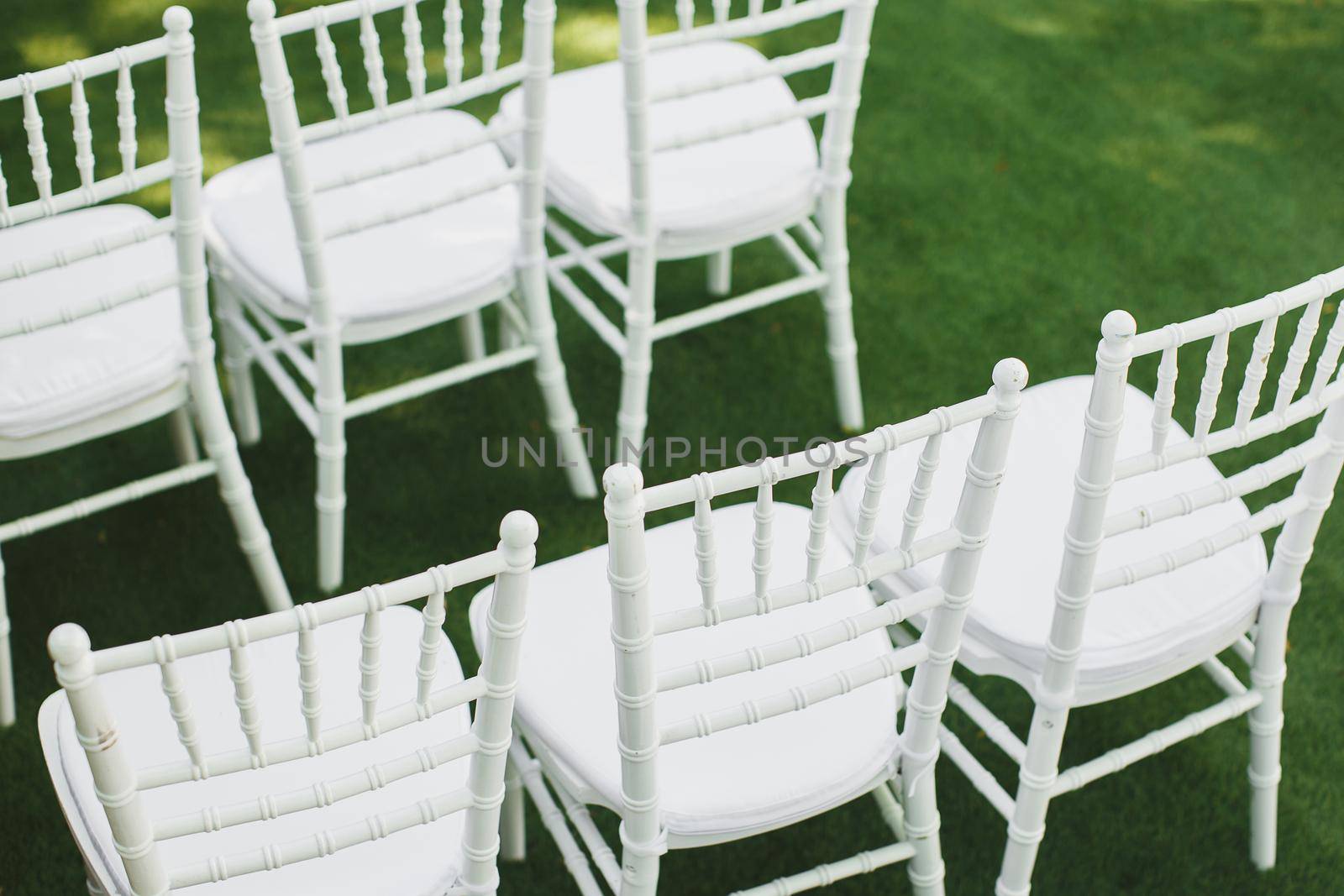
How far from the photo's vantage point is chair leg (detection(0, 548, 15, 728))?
2.25m

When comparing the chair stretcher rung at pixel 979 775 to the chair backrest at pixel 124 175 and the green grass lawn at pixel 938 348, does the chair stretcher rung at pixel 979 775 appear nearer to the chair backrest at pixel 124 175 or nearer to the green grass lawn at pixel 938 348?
the green grass lawn at pixel 938 348

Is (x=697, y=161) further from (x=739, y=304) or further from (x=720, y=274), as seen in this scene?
(x=720, y=274)

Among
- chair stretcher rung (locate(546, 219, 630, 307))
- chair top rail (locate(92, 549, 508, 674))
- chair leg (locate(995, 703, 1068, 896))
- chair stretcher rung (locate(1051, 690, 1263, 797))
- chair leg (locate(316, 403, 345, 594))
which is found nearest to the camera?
chair top rail (locate(92, 549, 508, 674))

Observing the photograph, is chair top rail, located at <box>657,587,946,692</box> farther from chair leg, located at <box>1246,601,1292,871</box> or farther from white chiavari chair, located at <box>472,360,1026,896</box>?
chair leg, located at <box>1246,601,1292,871</box>

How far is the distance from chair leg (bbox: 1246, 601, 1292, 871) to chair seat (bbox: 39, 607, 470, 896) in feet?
3.56

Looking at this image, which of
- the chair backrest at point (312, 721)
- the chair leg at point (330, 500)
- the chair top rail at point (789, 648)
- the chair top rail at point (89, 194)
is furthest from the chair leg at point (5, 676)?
the chair top rail at point (789, 648)

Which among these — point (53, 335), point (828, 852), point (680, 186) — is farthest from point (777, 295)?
point (53, 335)

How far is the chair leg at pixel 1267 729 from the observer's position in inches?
78.1

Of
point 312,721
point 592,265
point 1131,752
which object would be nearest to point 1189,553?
point 1131,752

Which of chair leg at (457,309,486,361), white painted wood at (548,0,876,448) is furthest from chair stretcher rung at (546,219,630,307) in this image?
chair leg at (457,309,486,361)

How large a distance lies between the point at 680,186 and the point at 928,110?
1.48m

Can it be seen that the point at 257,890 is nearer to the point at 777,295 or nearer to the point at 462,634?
the point at 462,634

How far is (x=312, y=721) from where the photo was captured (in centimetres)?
132

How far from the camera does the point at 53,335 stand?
2184 millimetres
